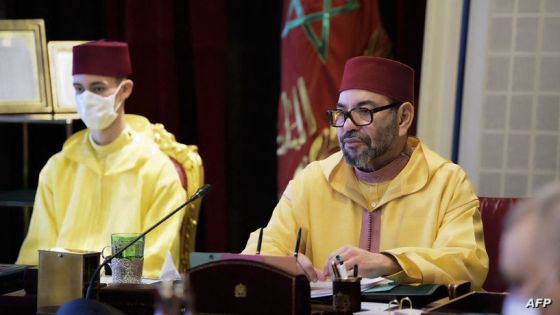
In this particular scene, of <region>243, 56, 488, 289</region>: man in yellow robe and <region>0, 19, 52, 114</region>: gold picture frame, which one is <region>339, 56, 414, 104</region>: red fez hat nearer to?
<region>243, 56, 488, 289</region>: man in yellow robe

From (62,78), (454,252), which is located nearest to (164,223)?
(62,78)

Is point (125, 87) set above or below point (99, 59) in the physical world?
below

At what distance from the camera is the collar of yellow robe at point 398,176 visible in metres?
3.35

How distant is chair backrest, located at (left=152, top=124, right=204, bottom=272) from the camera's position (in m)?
4.21

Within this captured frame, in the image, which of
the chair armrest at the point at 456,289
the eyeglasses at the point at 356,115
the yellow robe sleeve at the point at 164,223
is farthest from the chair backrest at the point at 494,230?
the yellow robe sleeve at the point at 164,223

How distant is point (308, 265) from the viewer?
297cm

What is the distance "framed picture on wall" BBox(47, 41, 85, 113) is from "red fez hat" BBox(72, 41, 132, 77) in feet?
1.50

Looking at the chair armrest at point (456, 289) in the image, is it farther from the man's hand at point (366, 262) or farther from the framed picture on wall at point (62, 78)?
the framed picture on wall at point (62, 78)

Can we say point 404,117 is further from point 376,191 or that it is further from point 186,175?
point 186,175

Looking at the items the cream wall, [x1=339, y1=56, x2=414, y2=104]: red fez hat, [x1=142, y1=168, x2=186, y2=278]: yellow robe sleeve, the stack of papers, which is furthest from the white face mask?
the stack of papers

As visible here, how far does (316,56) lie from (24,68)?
4.29 ft

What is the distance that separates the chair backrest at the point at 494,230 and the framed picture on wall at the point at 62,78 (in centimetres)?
203

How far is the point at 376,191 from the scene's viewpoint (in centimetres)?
340

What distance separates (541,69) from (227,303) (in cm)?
245
